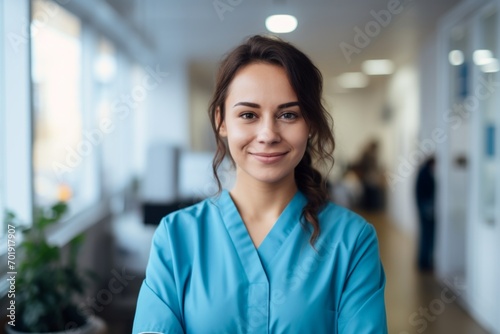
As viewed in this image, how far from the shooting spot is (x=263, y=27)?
5.86 meters

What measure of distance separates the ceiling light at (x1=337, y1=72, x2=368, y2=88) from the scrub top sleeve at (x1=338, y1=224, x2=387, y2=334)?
30.5ft

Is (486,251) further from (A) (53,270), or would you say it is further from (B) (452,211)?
(A) (53,270)

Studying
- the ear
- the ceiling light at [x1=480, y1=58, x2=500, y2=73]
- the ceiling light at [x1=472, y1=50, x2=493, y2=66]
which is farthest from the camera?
the ceiling light at [x1=472, y1=50, x2=493, y2=66]

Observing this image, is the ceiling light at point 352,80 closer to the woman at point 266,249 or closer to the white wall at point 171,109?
the white wall at point 171,109

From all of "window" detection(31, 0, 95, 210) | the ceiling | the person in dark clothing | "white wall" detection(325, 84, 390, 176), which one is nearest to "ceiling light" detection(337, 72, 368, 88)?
→ "white wall" detection(325, 84, 390, 176)

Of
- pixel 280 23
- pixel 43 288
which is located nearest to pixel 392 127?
pixel 280 23

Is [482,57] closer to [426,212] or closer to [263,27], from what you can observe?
[426,212]

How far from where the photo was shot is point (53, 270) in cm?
282

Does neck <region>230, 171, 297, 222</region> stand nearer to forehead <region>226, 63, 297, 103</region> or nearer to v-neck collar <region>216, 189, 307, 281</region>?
v-neck collar <region>216, 189, 307, 281</region>

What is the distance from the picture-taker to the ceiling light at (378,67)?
864cm

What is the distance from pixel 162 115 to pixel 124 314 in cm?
337

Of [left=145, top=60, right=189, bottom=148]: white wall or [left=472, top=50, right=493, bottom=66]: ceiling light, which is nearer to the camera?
[left=472, top=50, right=493, bottom=66]: ceiling light

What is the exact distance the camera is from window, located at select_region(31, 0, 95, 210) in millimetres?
3867

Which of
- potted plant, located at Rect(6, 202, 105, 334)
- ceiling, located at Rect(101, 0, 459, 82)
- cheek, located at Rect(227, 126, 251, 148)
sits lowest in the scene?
potted plant, located at Rect(6, 202, 105, 334)
